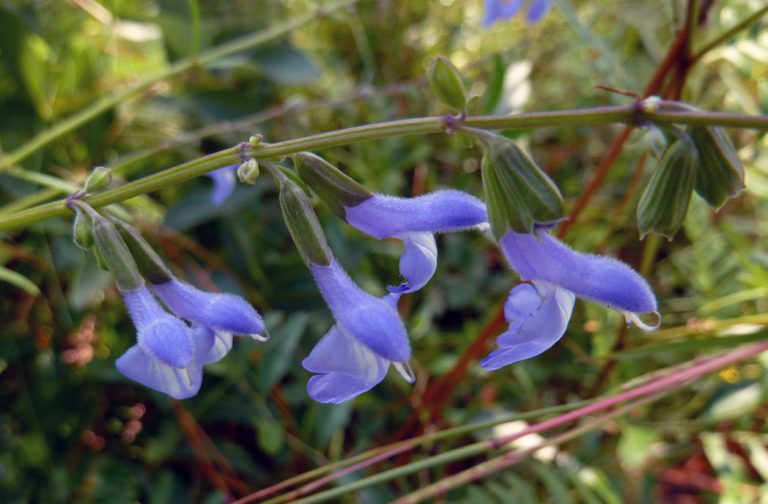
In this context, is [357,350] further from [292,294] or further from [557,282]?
[292,294]

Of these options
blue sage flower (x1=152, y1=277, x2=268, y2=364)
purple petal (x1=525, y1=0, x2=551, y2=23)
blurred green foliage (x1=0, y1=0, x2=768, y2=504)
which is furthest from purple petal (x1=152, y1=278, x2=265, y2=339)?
purple petal (x1=525, y1=0, x2=551, y2=23)

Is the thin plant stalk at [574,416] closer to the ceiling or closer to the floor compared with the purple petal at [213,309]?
closer to the floor

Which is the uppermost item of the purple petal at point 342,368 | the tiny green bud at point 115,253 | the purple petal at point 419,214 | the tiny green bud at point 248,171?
the tiny green bud at point 115,253

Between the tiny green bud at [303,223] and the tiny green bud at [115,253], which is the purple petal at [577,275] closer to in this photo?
the tiny green bud at [303,223]

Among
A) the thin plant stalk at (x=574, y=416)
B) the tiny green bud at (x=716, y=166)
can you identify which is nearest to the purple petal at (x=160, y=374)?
the thin plant stalk at (x=574, y=416)

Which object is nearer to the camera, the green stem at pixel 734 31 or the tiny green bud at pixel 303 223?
the tiny green bud at pixel 303 223

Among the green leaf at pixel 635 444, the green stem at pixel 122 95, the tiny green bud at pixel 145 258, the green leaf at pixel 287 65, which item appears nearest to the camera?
the tiny green bud at pixel 145 258

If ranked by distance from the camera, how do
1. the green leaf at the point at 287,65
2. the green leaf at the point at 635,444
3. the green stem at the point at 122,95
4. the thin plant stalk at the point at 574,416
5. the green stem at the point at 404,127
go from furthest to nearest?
the green leaf at the point at 287,65 < the green leaf at the point at 635,444 < the green stem at the point at 122,95 < the thin plant stalk at the point at 574,416 < the green stem at the point at 404,127
